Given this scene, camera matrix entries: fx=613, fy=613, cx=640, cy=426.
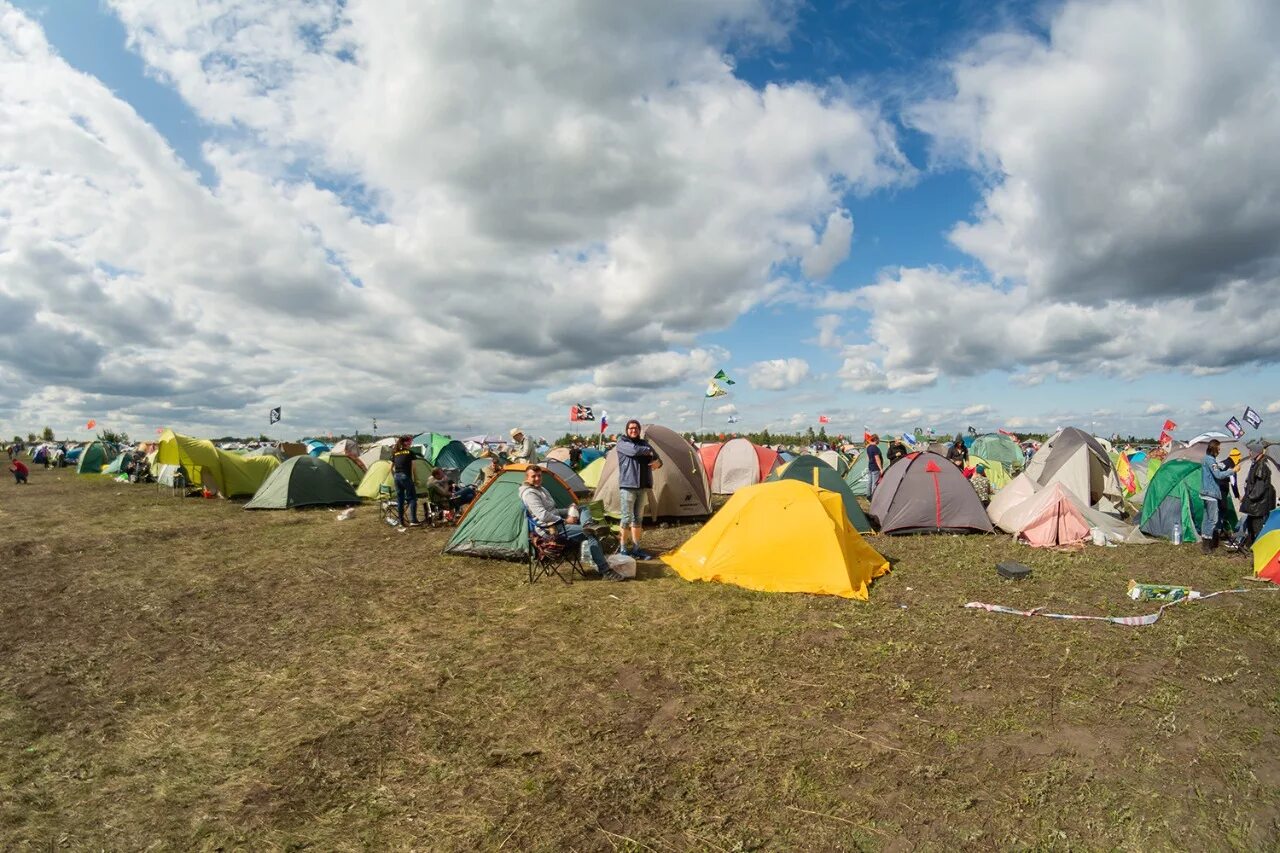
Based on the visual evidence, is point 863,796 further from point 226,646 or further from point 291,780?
point 226,646

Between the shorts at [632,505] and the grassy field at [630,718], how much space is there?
1.66 meters

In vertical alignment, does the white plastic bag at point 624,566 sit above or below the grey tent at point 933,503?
below

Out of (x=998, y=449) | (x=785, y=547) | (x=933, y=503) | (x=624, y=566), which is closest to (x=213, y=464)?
(x=624, y=566)

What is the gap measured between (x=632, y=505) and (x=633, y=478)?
605 mm

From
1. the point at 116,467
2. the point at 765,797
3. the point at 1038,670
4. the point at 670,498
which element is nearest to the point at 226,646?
the point at 765,797

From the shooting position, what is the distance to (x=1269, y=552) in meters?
9.86

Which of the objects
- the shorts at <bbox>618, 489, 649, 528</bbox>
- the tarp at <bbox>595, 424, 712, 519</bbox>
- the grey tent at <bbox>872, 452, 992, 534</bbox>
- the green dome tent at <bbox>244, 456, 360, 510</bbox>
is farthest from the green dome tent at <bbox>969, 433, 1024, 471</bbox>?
the green dome tent at <bbox>244, 456, 360, 510</bbox>

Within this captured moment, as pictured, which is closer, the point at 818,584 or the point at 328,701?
the point at 328,701

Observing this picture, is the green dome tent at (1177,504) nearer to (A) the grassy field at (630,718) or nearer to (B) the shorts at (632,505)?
(A) the grassy field at (630,718)

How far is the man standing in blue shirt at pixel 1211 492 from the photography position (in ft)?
39.1

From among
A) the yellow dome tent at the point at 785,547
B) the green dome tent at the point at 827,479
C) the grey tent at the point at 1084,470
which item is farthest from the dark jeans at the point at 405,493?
the grey tent at the point at 1084,470

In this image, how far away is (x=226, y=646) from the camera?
718 centimetres

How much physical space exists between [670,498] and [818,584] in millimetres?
6752

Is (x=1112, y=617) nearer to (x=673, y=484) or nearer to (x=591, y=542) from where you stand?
(x=591, y=542)
